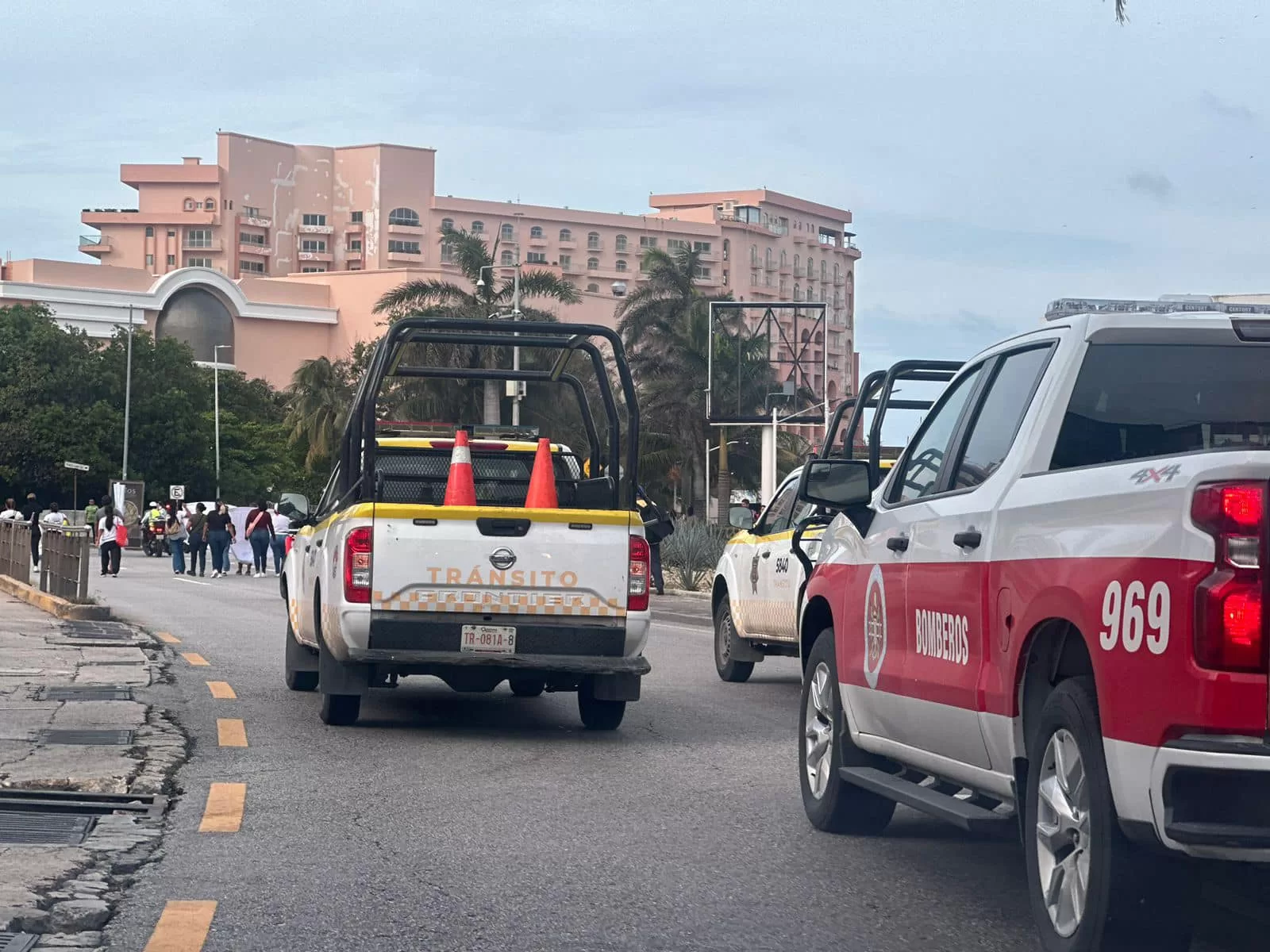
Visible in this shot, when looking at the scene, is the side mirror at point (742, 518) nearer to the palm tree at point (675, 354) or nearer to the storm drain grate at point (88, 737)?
the storm drain grate at point (88, 737)

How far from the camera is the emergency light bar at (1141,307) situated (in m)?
6.22

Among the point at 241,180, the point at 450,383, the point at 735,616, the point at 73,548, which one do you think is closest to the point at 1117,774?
the point at 735,616

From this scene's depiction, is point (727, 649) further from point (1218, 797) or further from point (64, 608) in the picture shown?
point (1218, 797)

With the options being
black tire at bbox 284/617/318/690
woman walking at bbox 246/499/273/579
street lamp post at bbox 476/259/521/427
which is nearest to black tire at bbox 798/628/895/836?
black tire at bbox 284/617/318/690

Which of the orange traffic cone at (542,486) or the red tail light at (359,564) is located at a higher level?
the orange traffic cone at (542,486)

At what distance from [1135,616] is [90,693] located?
953 centimetres

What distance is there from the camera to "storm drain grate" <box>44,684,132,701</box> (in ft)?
40.7

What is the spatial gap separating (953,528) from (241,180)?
152 m

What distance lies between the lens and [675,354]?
271 ft

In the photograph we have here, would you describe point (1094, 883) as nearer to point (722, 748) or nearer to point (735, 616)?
point (722, 748)

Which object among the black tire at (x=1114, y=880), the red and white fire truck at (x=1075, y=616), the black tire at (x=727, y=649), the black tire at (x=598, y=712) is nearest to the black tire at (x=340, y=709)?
the black tire at (x=598, y=712)

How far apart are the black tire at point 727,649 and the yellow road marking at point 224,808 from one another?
6671 millimetres

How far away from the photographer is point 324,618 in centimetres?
1087

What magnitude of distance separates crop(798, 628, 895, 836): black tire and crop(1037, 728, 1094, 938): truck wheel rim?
82.5 inches
